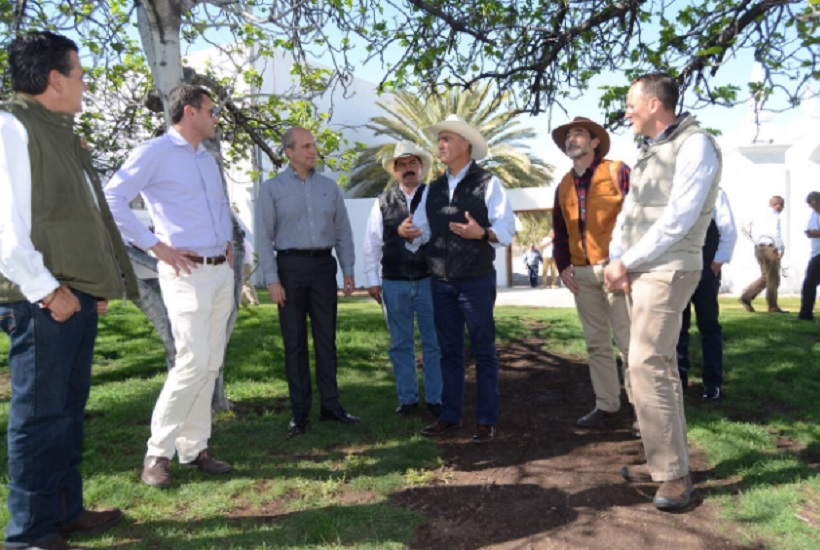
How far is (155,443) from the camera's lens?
13.1 feet

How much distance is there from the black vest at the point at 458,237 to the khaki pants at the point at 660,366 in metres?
1.31

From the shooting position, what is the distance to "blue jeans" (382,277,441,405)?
18.1 ft

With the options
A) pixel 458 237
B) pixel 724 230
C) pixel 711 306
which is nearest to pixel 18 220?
pixel 458 237

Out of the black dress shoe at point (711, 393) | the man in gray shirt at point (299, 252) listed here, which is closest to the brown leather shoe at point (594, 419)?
the black dress shoe at point (711, 393)

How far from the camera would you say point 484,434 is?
477 cm

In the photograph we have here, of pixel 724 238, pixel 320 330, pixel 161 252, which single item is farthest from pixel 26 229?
pixel 724 238

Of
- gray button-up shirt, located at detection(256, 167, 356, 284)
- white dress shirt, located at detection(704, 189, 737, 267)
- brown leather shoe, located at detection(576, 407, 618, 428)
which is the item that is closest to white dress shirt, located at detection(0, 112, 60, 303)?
gray button-up shirt, located at detection(256, 167, 356, 284)

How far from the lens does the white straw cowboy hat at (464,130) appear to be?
15.8ft

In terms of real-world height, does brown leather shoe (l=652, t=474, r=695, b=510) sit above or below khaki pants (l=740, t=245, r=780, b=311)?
below

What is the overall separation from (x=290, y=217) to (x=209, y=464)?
1892mm

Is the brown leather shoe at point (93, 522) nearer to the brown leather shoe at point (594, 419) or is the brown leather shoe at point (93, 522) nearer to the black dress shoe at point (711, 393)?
the brown leather shoe at point (594, 419)

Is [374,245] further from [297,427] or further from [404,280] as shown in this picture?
[297,427]

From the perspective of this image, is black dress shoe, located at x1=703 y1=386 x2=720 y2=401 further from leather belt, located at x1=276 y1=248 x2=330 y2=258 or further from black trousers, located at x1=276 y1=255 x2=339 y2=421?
leather belt, located at x1=276 y1=248 x2=330 y2=258

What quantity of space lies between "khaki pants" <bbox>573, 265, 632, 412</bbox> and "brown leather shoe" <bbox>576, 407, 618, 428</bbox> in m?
0.05
